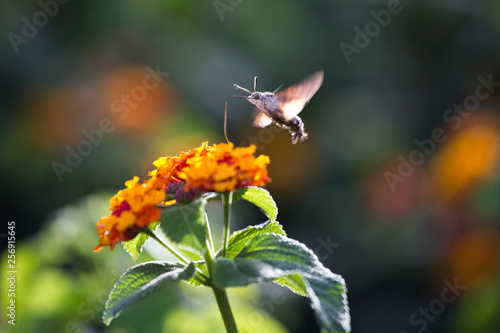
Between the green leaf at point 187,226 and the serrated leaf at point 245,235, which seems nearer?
the green leaf at point 187,226

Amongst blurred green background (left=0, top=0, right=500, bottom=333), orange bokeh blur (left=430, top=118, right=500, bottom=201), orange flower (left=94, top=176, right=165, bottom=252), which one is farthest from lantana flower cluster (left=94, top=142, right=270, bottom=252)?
orange bokeh blur (left=430, top=118, right=500, bottom=201)

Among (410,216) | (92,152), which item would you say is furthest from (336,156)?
(92,152)

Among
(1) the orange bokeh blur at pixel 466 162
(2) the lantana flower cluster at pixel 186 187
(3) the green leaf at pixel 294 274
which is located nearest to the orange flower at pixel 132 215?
(2) the lantana flower cluster at pixel 186 187

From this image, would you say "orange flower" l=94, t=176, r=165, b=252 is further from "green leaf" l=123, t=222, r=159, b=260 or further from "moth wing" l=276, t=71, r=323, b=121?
"moth wing" l=276, t=71, r=323, b=121

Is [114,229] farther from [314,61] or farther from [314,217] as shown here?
[314,61]

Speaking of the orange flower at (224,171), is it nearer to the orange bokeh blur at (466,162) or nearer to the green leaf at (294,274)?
the green leaf at (294,274)

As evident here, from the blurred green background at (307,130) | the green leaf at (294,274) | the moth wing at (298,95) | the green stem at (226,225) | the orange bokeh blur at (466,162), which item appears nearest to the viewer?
the green leaf at (294,274)

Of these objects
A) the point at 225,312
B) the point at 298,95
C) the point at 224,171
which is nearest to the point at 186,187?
the point at 224,171

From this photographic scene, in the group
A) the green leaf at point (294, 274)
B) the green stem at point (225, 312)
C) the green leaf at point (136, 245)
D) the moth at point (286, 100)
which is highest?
the moth at point (286, 100)
